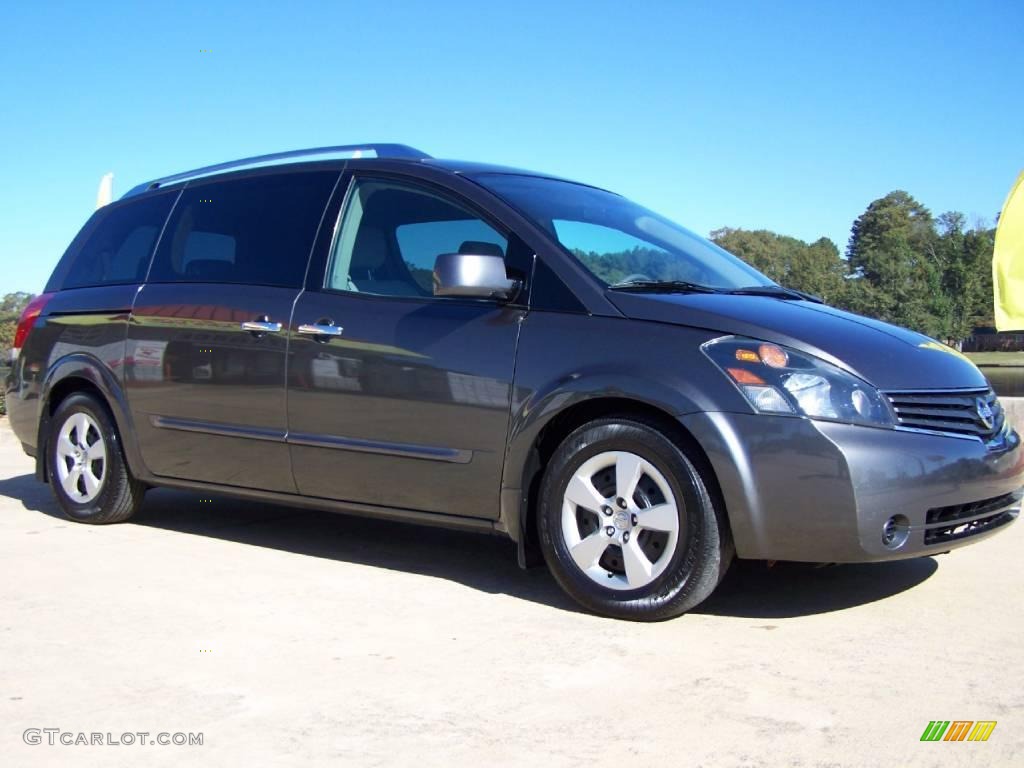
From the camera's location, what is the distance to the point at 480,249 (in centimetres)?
453

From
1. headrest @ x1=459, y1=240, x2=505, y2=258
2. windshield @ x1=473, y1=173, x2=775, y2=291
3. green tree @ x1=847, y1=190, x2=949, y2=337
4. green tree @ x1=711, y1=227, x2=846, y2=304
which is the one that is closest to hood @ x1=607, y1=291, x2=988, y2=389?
windshield @ x1=473, y1=173, x2=775, y2=291

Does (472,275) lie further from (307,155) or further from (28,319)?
(28,319)

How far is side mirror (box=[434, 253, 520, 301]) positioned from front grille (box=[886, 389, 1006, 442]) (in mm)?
1495

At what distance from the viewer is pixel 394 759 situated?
275cm

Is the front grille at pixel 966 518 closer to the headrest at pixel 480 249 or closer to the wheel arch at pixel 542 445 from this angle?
the wheel arch at pixel 542 445

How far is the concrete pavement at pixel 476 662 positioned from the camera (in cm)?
283

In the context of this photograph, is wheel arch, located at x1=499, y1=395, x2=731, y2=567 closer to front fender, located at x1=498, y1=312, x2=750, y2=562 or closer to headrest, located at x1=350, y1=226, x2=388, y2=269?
front fender, located at x1=498, y1=312, x2=750, y2=562

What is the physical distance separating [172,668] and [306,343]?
67.7 inches

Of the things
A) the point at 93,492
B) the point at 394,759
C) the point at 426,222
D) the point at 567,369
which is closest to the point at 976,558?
the point at 567,369

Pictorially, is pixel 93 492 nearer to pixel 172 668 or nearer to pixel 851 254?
pixel 172 668

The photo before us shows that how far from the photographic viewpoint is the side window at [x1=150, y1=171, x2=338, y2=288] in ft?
16.8

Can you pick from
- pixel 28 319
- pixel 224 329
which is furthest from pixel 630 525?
pixel 28 319

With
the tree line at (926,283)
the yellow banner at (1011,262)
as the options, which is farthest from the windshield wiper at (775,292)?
the tree line at (926,283)

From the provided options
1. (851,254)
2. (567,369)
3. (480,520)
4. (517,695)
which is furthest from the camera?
(851,254)
